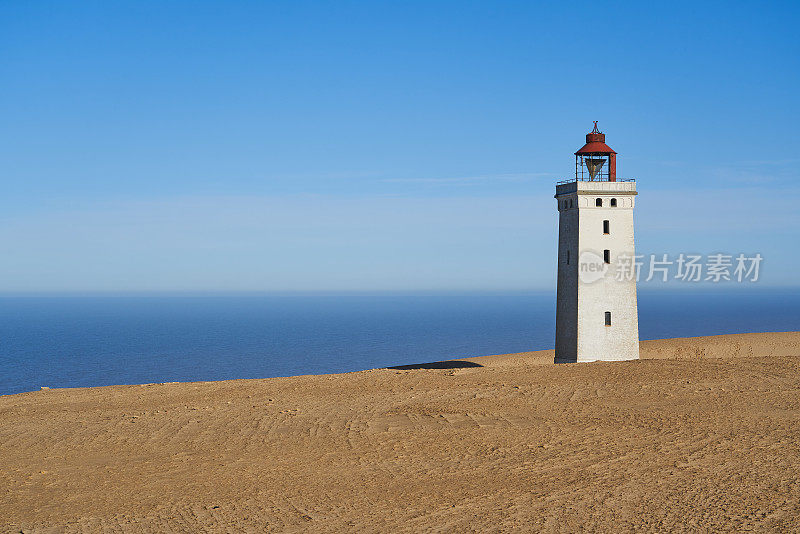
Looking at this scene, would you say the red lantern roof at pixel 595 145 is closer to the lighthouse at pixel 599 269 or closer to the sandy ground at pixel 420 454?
the lighthouse at pixel 599 269

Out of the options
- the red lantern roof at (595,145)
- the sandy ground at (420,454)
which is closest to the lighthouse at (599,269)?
the red lantern roof at (595,145)

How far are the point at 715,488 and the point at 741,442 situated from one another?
307 centimetres

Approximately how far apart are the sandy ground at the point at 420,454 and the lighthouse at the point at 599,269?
280 inches

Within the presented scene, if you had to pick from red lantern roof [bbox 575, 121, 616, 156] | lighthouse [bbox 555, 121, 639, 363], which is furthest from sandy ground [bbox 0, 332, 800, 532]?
red lantern roof [bbox 575, 121, 616, 156]

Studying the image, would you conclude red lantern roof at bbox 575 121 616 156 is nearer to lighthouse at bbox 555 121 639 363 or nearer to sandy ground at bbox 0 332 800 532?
lighthouse at bbox 555 121 639 363

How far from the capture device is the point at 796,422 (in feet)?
53.1

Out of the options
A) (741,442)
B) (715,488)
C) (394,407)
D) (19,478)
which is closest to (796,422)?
(741,442)

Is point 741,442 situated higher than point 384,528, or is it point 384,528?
point 741,442

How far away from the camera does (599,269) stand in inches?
1169

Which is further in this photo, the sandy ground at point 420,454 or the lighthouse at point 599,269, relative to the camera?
the lighthouse at point 599,269

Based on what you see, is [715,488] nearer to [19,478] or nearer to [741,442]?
[741,442]

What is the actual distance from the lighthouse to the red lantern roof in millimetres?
70

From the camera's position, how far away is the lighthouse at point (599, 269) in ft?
97.1

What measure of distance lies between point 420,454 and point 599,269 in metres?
17.4
